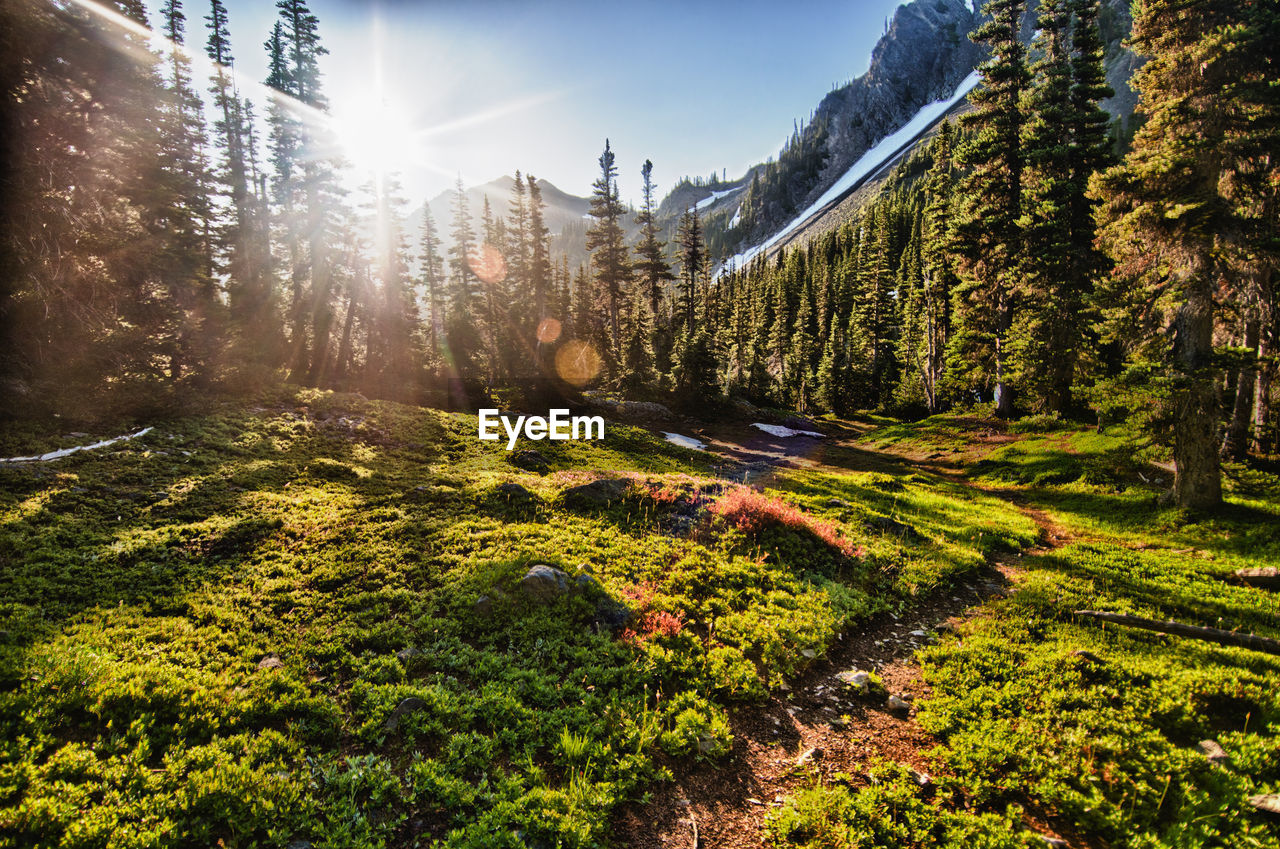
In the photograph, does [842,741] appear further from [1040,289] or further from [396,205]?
[396,205]

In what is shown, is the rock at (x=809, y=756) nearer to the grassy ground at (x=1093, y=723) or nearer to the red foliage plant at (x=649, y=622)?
the grassy ground at (x=1093, y=723)

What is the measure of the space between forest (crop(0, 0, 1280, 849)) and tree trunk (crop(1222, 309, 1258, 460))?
0.38ft

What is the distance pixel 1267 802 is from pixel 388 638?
1189cm

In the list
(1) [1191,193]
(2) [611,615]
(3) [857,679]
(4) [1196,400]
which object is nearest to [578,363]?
(2) [611,615]

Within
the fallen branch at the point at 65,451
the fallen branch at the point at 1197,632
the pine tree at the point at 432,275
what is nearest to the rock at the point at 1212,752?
the fallen branch at the point at 1197,632

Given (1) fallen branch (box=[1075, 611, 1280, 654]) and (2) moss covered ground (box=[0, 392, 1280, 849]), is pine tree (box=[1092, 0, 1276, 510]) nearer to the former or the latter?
(2) moss covered ground (box=[0, 392, 1280, 849])

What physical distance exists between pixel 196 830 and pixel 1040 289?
38960 millimetres

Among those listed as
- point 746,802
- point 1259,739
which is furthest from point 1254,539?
point 746,802

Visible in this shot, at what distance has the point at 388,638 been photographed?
27.2ft

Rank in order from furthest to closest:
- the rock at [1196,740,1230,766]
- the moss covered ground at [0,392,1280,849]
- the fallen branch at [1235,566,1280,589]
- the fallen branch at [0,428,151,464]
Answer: the fallen branch at [0,428,151,464] < the fallen branch at [1235,566,1280,589] < the rock at [1196,740,1230,766] < the moss covered ground at [0,392,1280,849]

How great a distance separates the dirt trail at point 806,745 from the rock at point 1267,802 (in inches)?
84.7

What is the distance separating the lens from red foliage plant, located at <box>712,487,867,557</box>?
13.5 meters

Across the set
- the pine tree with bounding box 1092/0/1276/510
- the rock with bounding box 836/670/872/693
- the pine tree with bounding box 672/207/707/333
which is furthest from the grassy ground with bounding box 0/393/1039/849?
the pine tree with bounding box 672/207/707/333

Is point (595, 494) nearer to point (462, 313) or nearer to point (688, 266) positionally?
point (462, 313)
